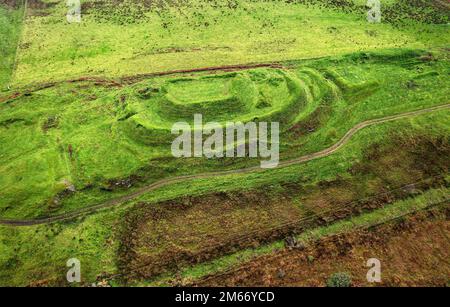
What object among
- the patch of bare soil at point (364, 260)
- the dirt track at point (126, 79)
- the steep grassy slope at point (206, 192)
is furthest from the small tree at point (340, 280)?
the dirt track at point (126, 79)

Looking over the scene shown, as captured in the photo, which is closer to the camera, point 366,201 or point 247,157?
point 366,201

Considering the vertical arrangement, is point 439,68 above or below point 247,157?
above

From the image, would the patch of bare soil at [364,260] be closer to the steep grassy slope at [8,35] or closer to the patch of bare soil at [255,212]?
the patch of bare soil at [255,212]

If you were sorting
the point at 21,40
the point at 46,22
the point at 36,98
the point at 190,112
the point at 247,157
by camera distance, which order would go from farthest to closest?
the point at 46,22
the point at 21,40
the point at 36,98
the point at 190,112
the point at 247,157

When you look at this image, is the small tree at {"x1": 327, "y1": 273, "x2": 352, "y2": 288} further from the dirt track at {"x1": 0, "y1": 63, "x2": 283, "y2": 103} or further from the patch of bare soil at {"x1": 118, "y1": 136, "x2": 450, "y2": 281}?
the dirt track at {"x1": 0, "y1": 63, "x2": 283, "y2": 103}
